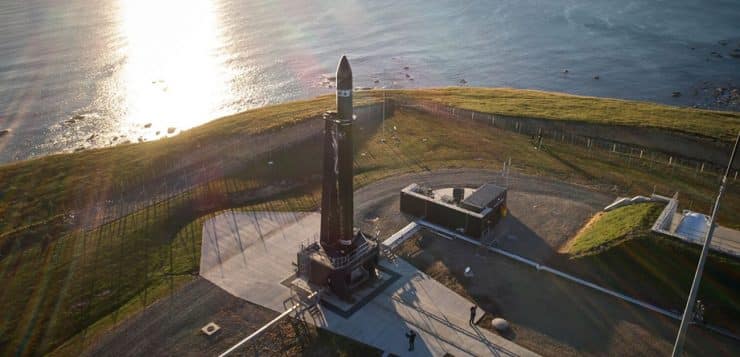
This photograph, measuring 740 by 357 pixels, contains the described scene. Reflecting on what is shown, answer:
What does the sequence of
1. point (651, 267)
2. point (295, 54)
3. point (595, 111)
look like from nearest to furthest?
point (651, 267) < point (595, 111) < point (295, 54)

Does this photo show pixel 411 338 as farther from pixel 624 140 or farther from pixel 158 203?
pixel 624 140

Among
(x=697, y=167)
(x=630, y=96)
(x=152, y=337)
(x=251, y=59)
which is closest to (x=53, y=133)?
(x=251, y=59)

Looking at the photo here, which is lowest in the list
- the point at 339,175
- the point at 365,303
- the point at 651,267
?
the point at 365,303

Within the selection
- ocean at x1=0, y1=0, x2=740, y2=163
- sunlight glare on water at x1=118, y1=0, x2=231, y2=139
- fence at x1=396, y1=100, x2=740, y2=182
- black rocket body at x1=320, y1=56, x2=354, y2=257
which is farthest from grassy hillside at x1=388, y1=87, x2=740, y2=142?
black rocket body at x1=320, y1=56, x2=354, y2=257

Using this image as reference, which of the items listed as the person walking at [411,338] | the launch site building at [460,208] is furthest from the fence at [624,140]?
the person walking at [411,338]

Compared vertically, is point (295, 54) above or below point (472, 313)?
above

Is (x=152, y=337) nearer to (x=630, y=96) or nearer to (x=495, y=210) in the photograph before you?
(x=495, y=210)

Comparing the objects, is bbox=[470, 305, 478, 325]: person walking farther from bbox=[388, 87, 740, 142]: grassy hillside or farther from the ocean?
the ocean

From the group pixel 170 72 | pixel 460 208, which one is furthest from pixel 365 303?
pixel 170 72
